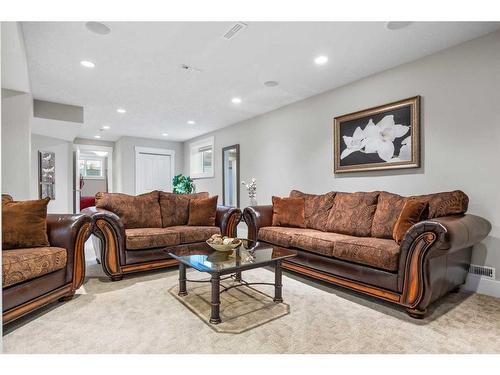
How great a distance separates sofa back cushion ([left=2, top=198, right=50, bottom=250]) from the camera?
85.8 inches

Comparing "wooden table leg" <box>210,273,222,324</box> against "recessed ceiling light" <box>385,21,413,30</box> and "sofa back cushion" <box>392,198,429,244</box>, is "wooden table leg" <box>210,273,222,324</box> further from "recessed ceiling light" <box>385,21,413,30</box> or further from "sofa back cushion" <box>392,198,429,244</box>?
"recessed ceiling light" <box>385,21,413,30</box>

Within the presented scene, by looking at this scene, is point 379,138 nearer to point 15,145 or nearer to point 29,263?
point 29,263

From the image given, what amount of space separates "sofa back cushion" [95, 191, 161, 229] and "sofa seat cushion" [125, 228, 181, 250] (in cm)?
24

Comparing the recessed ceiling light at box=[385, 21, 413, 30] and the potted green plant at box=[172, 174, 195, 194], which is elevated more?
the recessed ceiling light at box=[385, 21, 413, 30]

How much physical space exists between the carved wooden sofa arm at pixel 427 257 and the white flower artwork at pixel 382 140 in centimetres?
113

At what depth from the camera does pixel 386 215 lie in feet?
9.16

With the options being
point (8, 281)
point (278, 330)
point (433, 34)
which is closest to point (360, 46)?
point (433, 34)

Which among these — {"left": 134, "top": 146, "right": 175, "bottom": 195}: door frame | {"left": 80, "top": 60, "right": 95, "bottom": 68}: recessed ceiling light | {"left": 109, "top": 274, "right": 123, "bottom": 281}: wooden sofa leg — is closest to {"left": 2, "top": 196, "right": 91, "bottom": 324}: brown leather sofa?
{"left": 109, "top": 274, "right": 123, "bottom": 281}: wooden sofa leg

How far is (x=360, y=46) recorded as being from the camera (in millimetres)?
2729

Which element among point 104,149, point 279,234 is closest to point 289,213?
point 279,234

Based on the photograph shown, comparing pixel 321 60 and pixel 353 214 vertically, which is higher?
pixel 321 60

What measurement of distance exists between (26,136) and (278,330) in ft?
12.4

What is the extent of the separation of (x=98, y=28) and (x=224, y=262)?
2294 millimetres
